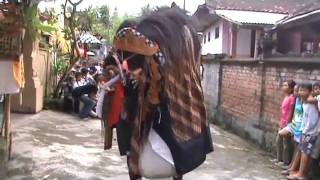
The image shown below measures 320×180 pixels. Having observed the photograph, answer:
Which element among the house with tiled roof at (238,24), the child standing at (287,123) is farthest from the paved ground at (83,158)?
the house with tiled roof at (238,24)

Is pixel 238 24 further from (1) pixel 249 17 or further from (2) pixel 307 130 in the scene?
(2) pixel 307 130

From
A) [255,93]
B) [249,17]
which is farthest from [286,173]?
[249,17]

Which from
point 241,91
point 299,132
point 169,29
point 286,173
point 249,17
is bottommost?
point 286,173

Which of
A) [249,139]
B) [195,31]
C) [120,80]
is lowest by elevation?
[249,139]

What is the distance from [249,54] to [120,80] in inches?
596

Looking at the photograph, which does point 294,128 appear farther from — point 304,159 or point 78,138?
point 78,138

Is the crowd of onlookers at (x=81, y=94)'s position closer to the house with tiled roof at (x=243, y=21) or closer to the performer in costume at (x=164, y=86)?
the house with tiled roof at (x=243, y=21)

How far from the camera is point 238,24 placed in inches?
632

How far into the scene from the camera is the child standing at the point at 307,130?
597cm

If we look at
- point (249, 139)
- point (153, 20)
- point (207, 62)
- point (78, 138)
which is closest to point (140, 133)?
point (153, 20)

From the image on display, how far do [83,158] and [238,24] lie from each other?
10521 mm

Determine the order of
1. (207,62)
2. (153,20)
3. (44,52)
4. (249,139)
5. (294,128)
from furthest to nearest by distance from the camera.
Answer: (207,62) → (44,52) → (249,139) → (294,128) → (153,20)

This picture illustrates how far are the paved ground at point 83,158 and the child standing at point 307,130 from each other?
0.46 m

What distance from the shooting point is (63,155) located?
22.7 ft
